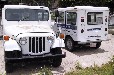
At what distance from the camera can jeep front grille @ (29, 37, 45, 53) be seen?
8130 millimetres

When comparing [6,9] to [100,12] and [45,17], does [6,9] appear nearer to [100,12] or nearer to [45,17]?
[45,17]

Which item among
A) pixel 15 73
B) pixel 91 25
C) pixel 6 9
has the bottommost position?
pixel 15 73

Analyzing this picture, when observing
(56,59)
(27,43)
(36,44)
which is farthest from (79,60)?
(27,43)

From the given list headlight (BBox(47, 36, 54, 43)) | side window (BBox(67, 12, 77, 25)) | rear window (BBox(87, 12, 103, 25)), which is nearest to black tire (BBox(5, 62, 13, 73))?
headlight (BBox(47, 36, 54, 43))

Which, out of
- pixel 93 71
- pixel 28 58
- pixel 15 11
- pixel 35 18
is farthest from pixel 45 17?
pixel 93 71

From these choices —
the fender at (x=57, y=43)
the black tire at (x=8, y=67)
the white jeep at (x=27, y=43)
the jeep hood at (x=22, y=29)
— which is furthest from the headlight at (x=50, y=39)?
the black tire at (x=8, y=67)

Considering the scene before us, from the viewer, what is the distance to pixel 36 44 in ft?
26.8

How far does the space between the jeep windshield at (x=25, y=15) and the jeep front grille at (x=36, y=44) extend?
5.74 feet

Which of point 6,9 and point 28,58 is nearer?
point 28,58

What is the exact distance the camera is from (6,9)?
31.3 ft

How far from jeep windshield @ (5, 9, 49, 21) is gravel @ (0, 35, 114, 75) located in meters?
1.83

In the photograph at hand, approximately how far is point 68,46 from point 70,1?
357 inches

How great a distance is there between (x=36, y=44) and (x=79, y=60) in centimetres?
270

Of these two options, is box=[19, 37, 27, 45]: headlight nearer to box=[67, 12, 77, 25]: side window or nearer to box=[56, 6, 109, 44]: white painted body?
box=[56, 6, 109, 44]: white painted body
